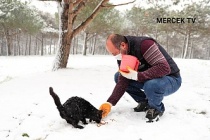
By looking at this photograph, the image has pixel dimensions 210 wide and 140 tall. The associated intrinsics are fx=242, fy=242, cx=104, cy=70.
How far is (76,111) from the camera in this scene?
9.33ft

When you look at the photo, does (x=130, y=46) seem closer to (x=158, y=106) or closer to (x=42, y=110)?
(x=158, y=106)

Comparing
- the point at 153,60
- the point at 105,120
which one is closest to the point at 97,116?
the point at 105,120

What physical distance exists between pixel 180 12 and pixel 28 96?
84.5 feet

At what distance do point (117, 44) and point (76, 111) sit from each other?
3.04 ft

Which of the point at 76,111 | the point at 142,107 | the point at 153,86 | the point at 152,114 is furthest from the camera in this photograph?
the point at 142,107

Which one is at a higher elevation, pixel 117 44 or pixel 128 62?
pixel 117 44

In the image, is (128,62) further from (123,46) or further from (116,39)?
(116,39)

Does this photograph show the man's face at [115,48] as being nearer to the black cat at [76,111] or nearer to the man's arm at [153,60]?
the man's arm at [153,60]

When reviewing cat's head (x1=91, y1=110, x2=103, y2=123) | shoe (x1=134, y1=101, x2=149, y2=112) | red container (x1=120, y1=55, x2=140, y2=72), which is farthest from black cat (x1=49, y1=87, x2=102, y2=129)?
shoe (x1=134, y1=101, x2=149, y2=112)

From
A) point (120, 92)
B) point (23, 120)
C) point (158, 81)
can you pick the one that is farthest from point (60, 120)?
point (158, 81)

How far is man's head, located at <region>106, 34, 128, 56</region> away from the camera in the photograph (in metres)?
2.85

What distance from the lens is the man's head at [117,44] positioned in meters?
2.85

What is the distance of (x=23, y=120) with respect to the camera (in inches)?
127

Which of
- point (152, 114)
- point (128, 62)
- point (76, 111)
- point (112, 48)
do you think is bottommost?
point (152, 114)
